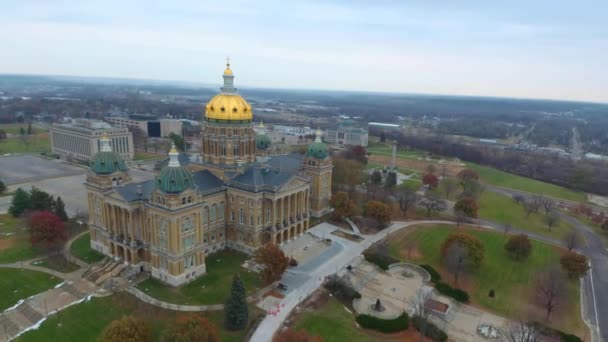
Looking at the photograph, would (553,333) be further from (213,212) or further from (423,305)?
(213,212)

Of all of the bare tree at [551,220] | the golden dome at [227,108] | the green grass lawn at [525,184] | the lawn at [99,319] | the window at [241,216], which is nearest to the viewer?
the lawn at [99,319]

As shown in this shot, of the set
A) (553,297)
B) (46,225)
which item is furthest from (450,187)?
(46,225)

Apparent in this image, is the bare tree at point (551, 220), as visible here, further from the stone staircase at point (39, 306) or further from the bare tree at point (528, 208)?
the stone staircase at point (39, 306)

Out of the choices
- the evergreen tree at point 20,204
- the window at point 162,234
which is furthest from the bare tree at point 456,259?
the evergreen tree at point 20,204

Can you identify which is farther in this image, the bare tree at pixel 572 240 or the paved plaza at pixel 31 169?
the paved plaza at pixel 31 169

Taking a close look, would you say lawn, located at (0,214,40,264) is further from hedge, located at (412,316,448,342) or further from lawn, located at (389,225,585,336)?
lawn, located at (389,225,585,336)
